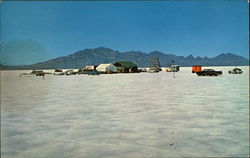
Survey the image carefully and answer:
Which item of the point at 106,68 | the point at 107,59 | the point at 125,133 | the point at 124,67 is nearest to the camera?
the point at 125,133

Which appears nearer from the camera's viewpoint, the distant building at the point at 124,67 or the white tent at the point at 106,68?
the white tent at the point at 106,68

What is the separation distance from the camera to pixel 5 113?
6.67m

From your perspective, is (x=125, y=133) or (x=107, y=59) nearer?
(x=125, y=133)

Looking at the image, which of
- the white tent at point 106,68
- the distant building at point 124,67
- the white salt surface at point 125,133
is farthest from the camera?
the distant building at point 124,67

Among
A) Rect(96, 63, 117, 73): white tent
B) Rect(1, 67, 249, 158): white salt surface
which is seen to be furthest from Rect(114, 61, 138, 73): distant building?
Rect(1, 67, 249, 158): white salt surface

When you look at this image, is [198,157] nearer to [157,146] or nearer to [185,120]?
[157,146]

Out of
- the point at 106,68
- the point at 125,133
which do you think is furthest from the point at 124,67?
the point at 125,133

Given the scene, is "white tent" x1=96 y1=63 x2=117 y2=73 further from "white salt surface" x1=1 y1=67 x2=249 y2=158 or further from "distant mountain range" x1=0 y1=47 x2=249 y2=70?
"white salt surface" x1=1 y1=67 x2=249 y2=158

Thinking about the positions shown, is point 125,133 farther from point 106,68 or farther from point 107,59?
point 107,59

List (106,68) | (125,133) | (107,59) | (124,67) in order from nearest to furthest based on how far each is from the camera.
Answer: (125,133) < (106,68) < (124,67) < (107,59)

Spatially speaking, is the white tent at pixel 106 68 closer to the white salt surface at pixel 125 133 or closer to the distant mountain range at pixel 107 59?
the distant mountain range at pixel 107 59

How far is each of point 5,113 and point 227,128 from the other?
202 inches

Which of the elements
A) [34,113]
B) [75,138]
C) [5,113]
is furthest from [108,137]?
[5,113]

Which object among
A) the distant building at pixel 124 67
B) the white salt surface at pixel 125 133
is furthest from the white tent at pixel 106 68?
the white salt surface at pixel 125 133
